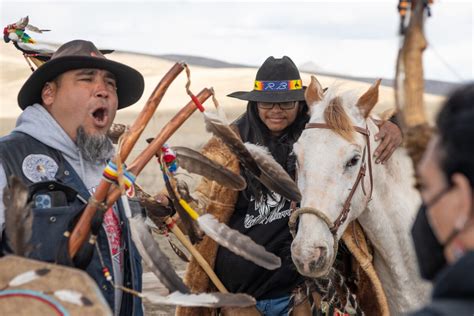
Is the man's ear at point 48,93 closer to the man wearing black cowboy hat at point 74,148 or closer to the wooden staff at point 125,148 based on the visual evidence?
the man wearing black cowboy hat at point 74,148

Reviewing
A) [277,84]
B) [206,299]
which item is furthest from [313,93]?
[206,299]

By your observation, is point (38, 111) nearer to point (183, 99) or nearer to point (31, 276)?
point (31, 276)

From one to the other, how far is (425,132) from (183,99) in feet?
102

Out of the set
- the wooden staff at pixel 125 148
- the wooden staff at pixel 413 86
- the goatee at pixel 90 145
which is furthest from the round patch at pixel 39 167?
the wooden staff at pixel 413 86

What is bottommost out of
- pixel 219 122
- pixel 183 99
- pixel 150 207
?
pixel 183 99

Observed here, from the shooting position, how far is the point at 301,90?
17.3ft

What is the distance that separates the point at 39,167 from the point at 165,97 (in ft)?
99.1

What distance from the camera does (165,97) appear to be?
33844 mm

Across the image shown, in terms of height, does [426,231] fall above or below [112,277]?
above

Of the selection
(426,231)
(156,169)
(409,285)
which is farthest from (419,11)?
(156,169)

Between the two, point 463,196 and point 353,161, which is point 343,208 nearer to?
point 353,161

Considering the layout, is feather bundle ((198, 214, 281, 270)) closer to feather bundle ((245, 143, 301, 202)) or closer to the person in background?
feather bundle ((245, 143, 301, 202))

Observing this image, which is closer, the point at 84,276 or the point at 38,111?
the point at 84,276

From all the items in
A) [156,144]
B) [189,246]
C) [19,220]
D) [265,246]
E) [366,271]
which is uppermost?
[156,144]
